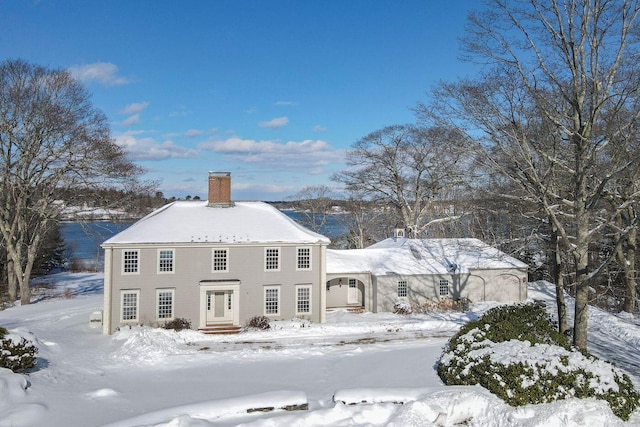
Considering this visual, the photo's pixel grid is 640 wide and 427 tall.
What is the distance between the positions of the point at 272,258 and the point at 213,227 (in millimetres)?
3392

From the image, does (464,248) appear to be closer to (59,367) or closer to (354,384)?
(354,384)

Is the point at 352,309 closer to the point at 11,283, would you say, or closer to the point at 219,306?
the point at 219,306

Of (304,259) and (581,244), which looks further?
(304,259)

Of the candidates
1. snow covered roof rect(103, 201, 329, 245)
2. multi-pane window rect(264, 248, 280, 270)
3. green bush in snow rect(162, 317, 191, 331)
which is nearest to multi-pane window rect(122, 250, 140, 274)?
snow covered roof rect(103, 201, 329, 245)

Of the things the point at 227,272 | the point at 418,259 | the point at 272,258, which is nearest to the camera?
the point at 227,272

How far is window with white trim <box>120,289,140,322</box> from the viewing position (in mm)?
20891

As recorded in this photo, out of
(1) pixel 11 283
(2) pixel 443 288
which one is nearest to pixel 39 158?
(1) pixel 11 283

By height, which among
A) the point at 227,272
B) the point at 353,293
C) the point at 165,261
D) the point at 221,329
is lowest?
the point at 221,329

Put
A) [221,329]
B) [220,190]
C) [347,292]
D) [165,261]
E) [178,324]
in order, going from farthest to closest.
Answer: [347,292] → [220,190] → [165,261] → [221,329] → [178,324]

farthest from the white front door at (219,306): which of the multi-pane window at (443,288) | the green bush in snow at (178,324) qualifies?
the multi-pane window at (443,288)

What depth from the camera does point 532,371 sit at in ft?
28.8

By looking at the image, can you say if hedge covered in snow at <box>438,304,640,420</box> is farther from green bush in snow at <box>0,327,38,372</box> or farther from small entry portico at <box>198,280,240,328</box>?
small entry portico at <box>198,280,240,328</box>

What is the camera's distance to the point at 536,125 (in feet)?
44.9

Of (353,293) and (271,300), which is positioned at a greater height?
(271,300)
